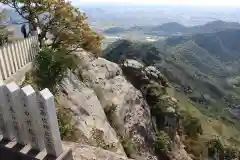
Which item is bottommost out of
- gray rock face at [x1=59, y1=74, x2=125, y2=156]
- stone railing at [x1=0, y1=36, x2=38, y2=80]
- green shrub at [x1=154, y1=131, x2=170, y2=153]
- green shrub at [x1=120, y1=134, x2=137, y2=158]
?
green shrub at [x1=154, y1=131, x2=170, y2=153]

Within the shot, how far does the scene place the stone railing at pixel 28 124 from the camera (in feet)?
16.9

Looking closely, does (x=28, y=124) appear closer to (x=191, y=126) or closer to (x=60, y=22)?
(x=60, y=22)

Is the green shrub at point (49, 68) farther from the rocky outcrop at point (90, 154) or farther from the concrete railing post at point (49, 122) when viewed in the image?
the concrete railing post at point (49, 122)

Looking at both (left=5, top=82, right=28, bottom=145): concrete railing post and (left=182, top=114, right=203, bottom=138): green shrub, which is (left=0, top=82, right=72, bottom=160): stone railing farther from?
(left=182, top=114, right=203, bottom=138): green shrub

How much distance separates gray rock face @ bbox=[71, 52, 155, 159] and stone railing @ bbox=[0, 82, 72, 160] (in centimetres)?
896

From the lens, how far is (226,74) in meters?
191

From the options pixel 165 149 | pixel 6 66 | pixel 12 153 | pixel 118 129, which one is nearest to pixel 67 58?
pixel 6 66

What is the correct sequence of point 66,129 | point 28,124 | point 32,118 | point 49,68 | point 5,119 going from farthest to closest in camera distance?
point 49,68 < point 66,129 < point 5,119 < point 28,124 < point 32,118

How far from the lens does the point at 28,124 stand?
5.45 meters

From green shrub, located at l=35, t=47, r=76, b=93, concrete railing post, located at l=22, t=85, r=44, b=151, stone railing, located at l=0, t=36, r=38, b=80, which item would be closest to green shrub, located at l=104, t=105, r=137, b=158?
green shrub, located at l=35, t=47, r=76, b=93

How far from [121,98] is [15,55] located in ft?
22.3

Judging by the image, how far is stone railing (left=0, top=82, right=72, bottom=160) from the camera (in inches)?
202

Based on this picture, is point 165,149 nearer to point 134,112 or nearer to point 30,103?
point 134,112

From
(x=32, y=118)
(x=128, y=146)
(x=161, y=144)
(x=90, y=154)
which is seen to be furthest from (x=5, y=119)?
(x=161, y=144)
